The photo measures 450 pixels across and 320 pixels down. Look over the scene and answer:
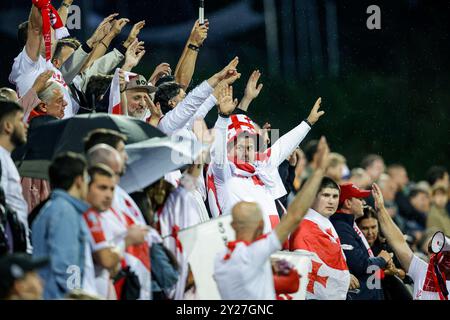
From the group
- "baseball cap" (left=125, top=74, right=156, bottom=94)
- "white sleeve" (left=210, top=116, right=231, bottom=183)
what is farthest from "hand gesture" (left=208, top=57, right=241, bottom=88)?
"baseball cap" (left=125, top=74, right=156, bottom=94)

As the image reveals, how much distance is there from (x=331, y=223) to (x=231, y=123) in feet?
3.80

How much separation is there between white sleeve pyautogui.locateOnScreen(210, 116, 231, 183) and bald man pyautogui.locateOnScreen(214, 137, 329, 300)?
2.39 metres

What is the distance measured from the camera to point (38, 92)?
31.8 ft

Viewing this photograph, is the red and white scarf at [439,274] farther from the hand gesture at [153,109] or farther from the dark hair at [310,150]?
the dark hair at [310,150]

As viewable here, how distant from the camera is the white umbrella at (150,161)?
879 centimetres

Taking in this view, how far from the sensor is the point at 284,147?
1110cm

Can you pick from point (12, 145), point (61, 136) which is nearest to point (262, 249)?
point (61, 136)

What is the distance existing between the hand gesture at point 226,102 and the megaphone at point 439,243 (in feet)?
6.45

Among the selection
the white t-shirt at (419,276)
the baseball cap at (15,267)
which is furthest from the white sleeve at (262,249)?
the white t-shirt at (419,276)

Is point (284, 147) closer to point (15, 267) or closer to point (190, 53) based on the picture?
point (190, 53)

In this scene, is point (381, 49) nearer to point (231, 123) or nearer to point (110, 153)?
point (231, 123)

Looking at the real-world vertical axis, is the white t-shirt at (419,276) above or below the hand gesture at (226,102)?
below

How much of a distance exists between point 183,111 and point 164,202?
57.0 inches

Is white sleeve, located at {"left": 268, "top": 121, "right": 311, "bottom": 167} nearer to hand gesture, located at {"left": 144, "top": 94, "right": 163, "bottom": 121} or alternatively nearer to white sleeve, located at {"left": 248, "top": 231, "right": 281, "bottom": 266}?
hand gesture, located at {"left": 144, "top": 94, "right": 163, "bottom": 121}
